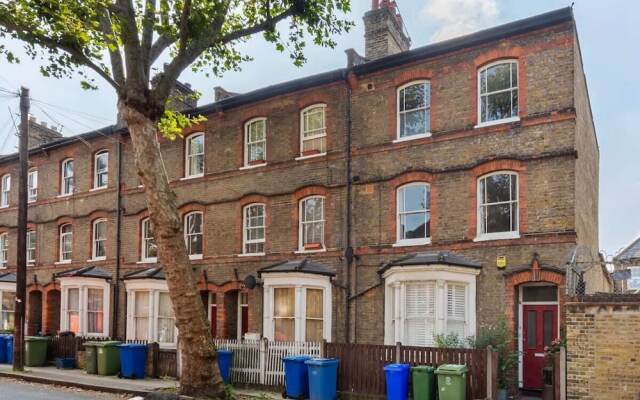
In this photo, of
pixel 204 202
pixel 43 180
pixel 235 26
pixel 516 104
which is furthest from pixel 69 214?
pixel 516 104

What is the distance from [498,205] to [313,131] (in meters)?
6.51

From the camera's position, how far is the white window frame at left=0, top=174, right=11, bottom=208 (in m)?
29.6

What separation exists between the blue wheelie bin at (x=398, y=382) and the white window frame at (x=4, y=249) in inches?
889

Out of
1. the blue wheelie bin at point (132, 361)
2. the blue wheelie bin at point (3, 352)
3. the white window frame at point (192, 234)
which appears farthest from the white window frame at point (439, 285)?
the blue wheelie bin at point (3, 352)

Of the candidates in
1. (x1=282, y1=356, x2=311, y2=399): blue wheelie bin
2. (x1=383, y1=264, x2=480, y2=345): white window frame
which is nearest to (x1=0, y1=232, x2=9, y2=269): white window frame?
(x1=282, y1=356, x2=311, y2=399): blue wheelie bin

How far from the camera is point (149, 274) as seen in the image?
21766mm

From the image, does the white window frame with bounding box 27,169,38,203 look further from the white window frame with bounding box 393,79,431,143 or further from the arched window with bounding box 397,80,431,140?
the arched window with bounding box 397,80,431,140

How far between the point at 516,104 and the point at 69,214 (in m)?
19.4

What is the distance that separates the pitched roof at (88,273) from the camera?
23.8 metres

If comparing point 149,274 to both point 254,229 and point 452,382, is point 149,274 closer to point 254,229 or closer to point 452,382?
point 254,229

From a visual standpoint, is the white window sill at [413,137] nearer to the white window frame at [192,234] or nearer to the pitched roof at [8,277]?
the white window frame at [192,234]

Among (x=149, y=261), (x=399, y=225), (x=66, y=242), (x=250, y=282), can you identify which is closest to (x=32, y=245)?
(x=66, y=242)

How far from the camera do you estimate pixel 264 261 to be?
19.6 meters

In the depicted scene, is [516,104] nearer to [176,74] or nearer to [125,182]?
[176,74]
